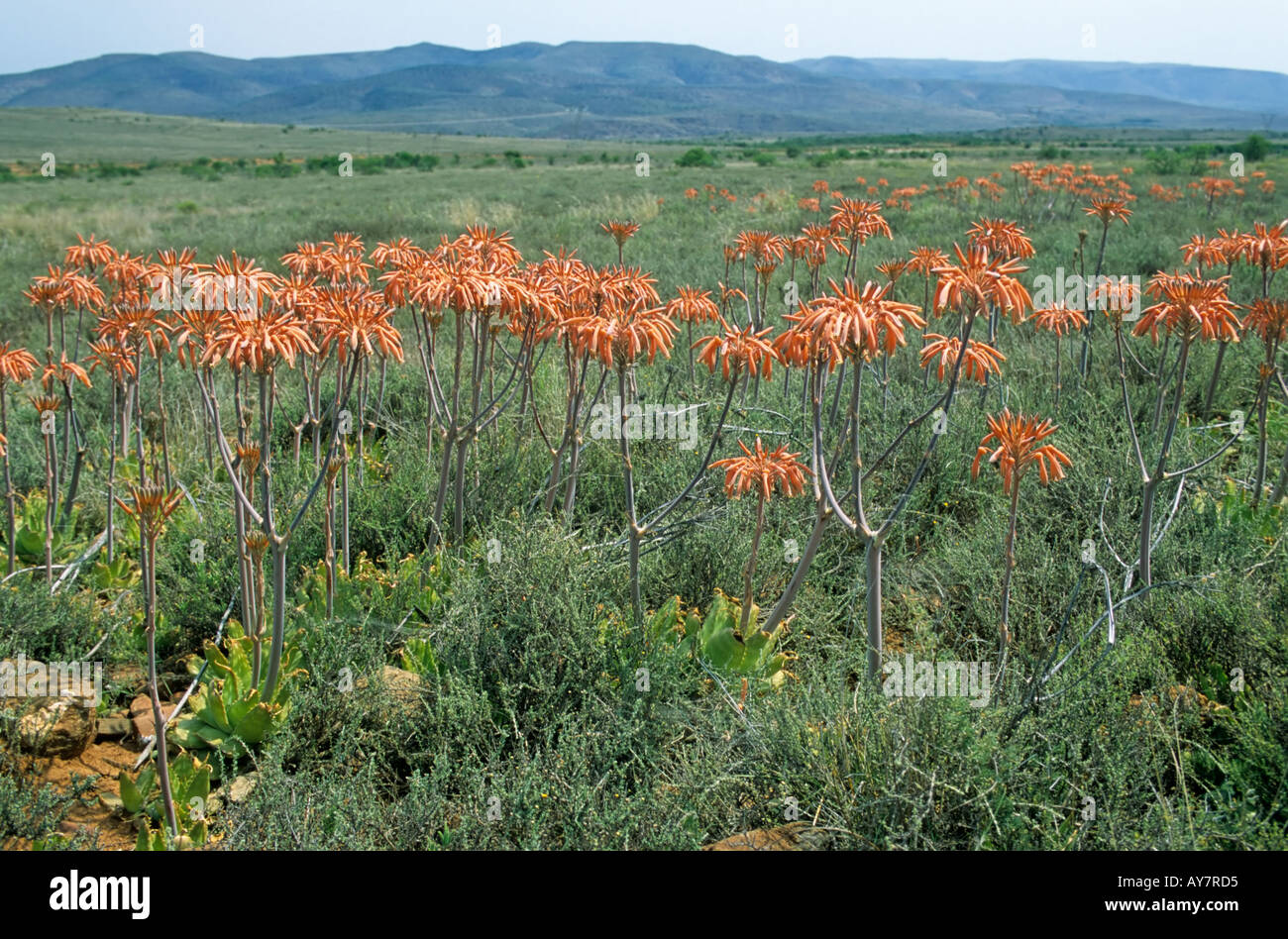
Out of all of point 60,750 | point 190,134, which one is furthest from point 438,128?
point 60,750

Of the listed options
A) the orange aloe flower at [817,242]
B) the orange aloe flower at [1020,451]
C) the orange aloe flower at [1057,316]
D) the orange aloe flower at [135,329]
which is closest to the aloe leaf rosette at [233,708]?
the orange aloe flower at [135,329]

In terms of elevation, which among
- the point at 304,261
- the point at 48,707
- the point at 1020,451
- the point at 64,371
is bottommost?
the point at 48,707

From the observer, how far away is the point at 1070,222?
53.0ft

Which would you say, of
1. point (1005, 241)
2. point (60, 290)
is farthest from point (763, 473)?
point (60, 290)

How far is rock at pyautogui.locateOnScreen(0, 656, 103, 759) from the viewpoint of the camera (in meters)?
3.11

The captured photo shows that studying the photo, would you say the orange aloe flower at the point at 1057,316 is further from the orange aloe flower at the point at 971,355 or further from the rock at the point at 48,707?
the rock at the point at 48,707

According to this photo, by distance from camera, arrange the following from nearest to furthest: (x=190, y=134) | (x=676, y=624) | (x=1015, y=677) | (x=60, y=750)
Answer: (x=1015, y=677) → (x=60, y=750) → (x=676, y=624) → (x=190, y=134)

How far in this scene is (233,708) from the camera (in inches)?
121

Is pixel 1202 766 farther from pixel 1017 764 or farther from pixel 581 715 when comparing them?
pixel 581 715

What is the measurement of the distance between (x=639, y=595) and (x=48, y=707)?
7.85ft

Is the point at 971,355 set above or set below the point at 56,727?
above

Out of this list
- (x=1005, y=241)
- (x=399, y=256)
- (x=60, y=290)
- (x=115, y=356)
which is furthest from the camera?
(x=60, y=290)

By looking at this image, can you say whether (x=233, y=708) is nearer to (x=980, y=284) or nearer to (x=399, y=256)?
(x=399, y=256)

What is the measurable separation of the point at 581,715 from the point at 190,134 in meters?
118
